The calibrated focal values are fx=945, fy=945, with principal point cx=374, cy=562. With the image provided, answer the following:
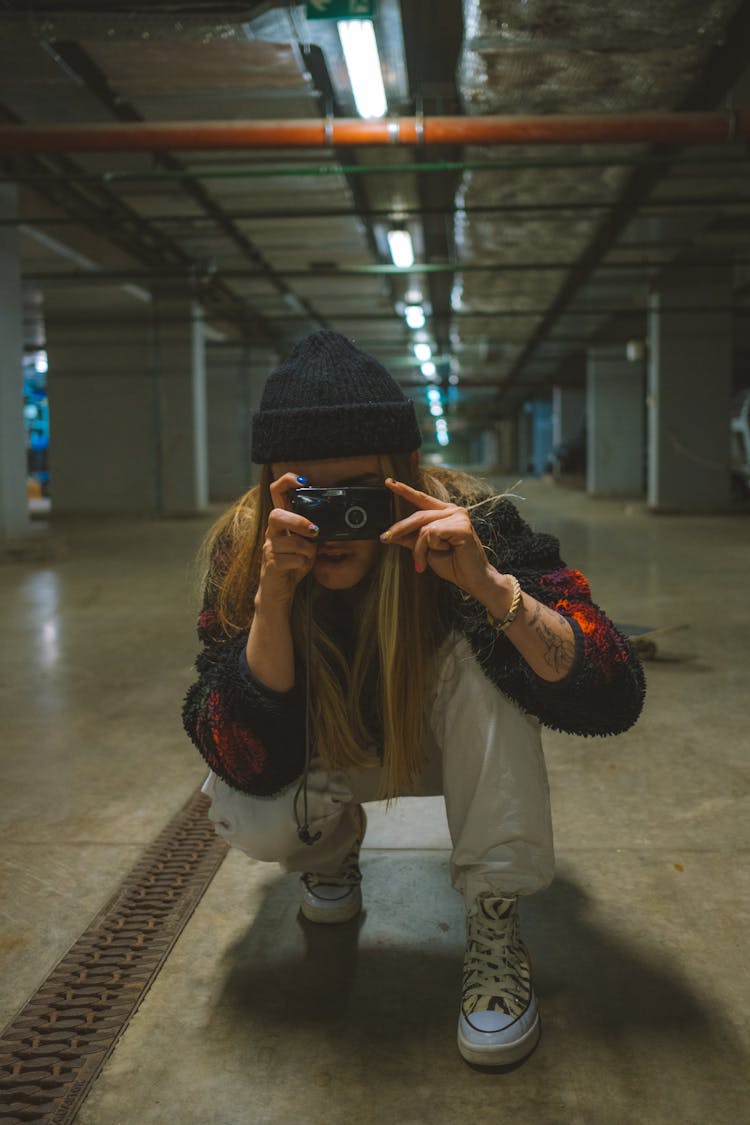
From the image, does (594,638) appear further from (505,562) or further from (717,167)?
(717,167)

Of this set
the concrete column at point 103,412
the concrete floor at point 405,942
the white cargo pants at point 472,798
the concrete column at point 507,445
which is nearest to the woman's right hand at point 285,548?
the white cargo pants at point 472,798

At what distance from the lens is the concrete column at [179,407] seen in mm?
11281

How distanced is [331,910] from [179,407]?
34.4 feet

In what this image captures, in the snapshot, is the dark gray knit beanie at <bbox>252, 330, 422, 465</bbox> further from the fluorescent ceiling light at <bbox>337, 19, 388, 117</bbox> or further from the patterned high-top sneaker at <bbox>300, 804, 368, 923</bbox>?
the fluorescent ceiling light at <bbox>337, 19, 388, 117</bbox>

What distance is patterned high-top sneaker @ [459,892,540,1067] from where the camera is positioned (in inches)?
43.0

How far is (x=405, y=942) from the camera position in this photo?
139 cm

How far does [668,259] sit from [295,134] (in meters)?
6.10

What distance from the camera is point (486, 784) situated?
1.18 m

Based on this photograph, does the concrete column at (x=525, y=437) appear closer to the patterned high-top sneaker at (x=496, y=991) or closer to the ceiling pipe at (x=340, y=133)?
the ceiling pipe at (x=340, y=133)

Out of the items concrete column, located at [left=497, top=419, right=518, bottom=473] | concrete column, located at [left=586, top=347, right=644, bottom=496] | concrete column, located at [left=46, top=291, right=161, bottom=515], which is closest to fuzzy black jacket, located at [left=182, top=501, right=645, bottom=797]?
concrete column, located at [left=46, top=291, right=161, bottom=515]

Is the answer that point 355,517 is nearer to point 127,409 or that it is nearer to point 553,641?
point 553,641

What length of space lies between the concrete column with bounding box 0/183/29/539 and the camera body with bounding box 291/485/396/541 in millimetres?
6103

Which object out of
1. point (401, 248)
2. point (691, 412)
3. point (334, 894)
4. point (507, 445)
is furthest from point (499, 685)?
point (507, 445)

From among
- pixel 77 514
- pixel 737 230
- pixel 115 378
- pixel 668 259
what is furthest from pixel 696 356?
pixel 77 514
